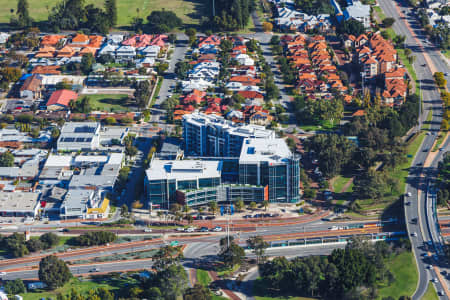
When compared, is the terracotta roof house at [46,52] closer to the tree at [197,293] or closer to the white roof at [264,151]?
the white roof at [264,151]

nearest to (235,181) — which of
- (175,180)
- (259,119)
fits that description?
(175,180)

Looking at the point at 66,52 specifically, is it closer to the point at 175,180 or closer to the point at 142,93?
the point at 142,93

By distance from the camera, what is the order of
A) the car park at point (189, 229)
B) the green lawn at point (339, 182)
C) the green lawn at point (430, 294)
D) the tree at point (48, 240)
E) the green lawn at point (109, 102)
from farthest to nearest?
the green lawn at point (109, 102)
the green lawn at point (339, 182)
the car park at point (189, 229)
the tree at point (48, 240)
the green lawn at point (430, 294)

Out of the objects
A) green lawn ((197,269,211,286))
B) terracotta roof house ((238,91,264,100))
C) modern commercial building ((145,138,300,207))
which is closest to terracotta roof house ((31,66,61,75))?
terracotta roof house ((238,91,264,100))

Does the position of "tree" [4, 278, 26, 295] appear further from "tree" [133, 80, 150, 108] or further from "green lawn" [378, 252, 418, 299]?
"tree" [133, 80, 150, 108]

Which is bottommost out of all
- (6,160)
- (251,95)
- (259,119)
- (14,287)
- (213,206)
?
(14,287)

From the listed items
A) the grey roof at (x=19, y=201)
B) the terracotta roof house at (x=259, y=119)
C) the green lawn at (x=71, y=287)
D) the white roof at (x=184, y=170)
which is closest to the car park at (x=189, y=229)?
the white roof at (x=184, y=170)
